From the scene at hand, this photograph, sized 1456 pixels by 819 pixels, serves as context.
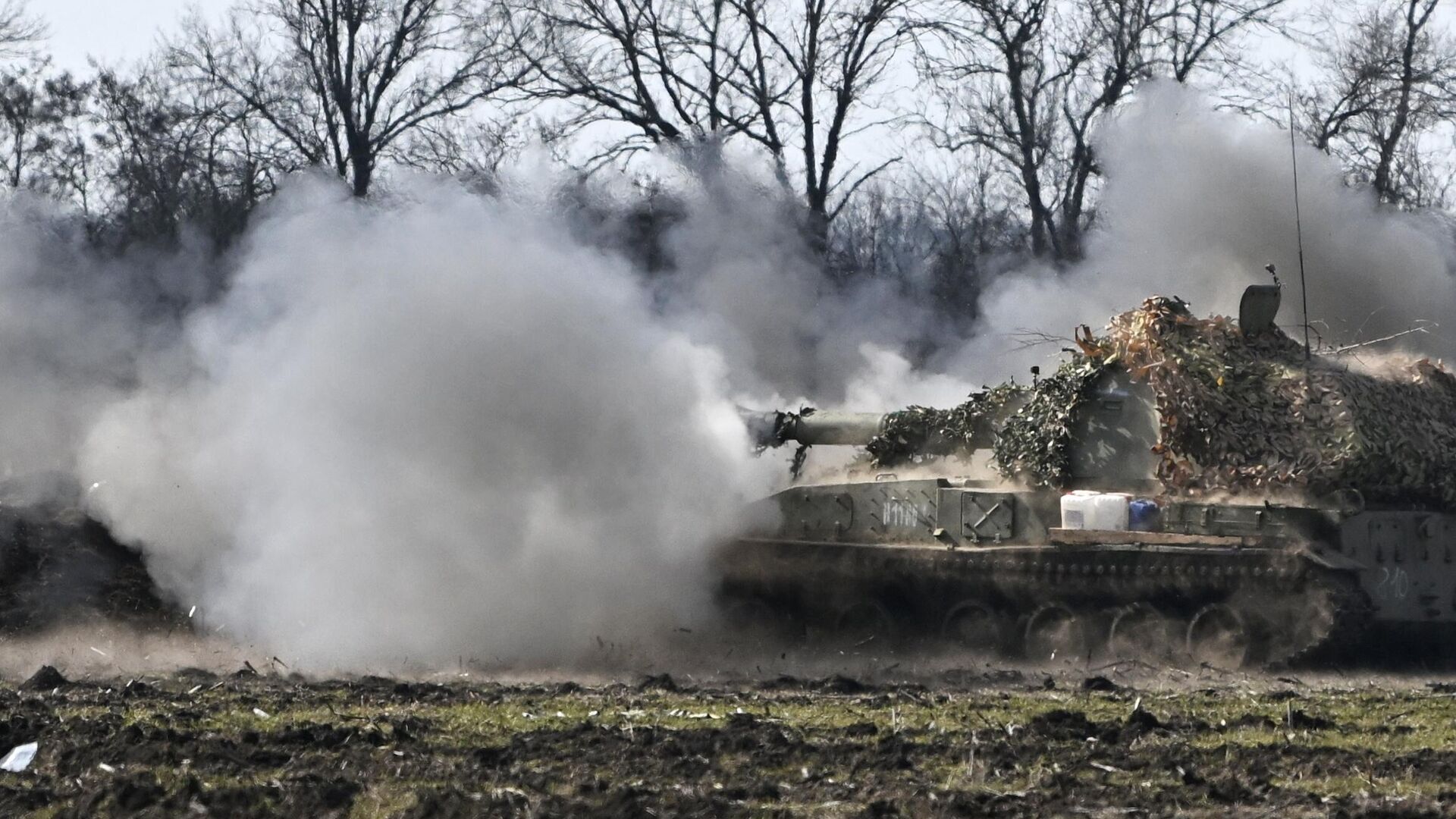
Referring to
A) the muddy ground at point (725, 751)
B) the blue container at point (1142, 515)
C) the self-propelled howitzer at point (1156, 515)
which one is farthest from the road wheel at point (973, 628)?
the muddy ground at point (725, 751)

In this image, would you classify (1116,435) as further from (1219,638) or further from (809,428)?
(809,428)

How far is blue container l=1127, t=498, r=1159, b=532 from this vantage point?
57.6ft

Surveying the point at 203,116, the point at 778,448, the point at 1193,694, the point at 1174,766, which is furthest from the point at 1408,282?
the point at 203,116

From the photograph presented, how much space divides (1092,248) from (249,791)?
2017cm

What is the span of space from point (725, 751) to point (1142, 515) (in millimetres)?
7469

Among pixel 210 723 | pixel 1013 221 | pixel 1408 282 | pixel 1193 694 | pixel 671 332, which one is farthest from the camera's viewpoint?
pixel 1013 221

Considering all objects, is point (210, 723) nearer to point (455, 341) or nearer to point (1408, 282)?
point (455, 341)

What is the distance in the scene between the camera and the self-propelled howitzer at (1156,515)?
17.0 metres

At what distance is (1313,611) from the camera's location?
54.7 feet

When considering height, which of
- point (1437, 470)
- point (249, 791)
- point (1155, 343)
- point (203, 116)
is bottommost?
point (249, 791)

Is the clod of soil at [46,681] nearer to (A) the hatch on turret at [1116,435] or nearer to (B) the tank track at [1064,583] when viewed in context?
(B) the tank track at [1064,583]

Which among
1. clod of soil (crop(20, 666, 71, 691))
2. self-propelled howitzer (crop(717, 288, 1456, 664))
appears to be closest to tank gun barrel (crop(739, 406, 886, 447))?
self-propelled howitzer (crop(717, 288, 1456, 664))

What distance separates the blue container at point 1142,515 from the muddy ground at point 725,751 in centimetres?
237

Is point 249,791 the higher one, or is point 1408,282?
point 1408,282
